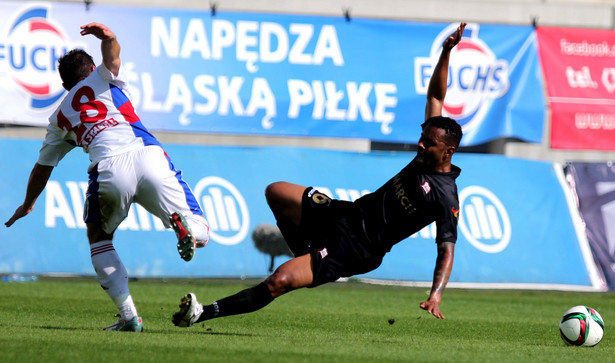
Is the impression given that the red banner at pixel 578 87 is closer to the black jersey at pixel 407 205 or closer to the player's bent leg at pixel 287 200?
the black jersey at pixel 407 205

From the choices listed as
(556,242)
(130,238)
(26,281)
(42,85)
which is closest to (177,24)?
(42,85)

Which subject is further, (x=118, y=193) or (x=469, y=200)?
(x=469, y=200)

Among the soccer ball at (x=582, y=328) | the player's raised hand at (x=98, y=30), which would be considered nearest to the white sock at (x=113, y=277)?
the player's raised hand at (x=98, y=30)

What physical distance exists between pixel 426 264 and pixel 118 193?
8363 millimetres

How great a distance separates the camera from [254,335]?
24.9 ft

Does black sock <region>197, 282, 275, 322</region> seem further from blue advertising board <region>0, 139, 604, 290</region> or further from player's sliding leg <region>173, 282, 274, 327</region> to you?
blue advertising board <region>0, 139, 604, 290</region>

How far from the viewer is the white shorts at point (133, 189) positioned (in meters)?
7.22

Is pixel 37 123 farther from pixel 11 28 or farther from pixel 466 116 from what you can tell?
pixel 466 116

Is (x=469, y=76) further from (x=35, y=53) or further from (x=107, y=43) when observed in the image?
(x=107, y=43)

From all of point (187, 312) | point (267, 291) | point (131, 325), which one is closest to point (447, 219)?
point (267, 291)

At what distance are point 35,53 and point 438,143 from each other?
947 centimetres

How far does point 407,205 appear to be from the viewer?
23.9 feet

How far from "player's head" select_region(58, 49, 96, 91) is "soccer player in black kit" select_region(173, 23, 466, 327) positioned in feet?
5.85

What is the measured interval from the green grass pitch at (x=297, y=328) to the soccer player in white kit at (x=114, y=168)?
52 centimetres
